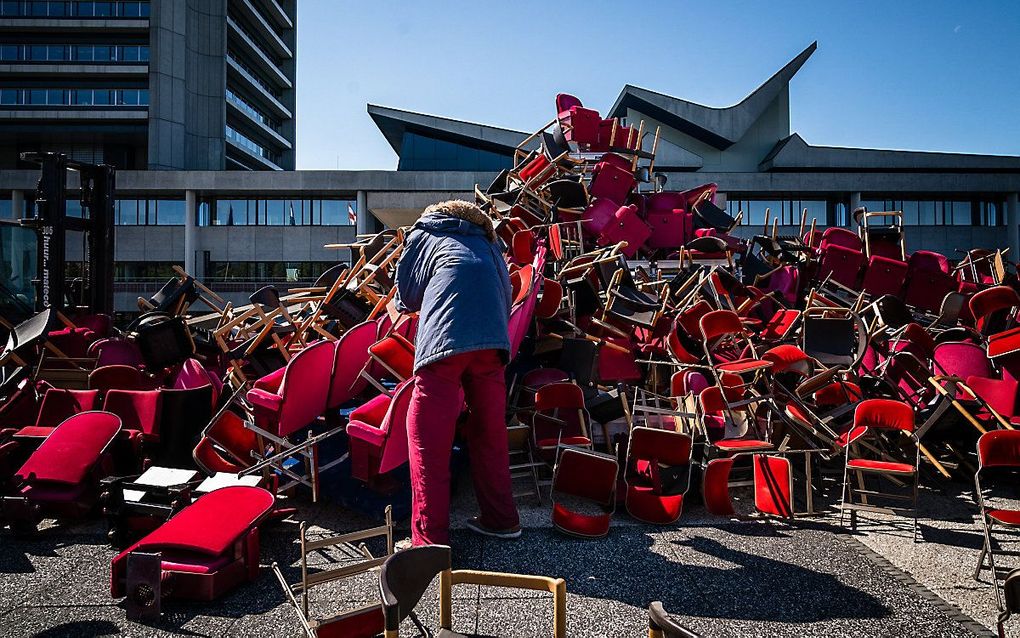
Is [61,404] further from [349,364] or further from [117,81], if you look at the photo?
[117,81]

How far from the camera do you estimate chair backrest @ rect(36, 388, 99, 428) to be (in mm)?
5020

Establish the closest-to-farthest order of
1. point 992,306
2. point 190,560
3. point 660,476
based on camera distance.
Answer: point 190,560
point 660,476
point 992,306

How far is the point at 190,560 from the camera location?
309cm

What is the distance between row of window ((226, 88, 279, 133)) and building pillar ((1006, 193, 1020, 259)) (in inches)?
1926

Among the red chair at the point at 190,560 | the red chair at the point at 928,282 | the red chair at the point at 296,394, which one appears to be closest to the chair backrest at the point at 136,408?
the red chair at the point at 296,394

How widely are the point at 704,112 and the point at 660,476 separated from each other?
42.3 meters

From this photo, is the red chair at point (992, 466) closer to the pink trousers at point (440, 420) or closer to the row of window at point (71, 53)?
the pink trousers at point (440, 420)

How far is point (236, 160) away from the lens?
48750 millimetres

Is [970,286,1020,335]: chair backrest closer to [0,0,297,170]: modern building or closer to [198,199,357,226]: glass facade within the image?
[198,199,357,226]: glass facade

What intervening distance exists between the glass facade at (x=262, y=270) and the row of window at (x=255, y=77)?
65.3ft

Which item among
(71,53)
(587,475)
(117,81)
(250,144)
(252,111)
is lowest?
(587,475)

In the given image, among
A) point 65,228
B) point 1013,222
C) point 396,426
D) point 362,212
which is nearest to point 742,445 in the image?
point 396,426

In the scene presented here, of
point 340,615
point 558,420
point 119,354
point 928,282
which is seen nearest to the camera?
point 340,615

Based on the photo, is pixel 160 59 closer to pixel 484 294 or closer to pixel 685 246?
pixel 685 246
